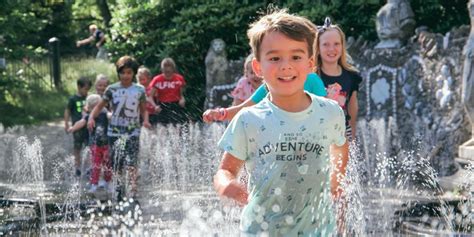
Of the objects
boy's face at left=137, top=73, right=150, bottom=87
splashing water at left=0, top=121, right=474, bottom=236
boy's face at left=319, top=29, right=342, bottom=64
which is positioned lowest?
splashing water at left=0, top=121, right=474, bottom=236

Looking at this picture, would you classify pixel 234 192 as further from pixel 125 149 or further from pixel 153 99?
pixel 153 99

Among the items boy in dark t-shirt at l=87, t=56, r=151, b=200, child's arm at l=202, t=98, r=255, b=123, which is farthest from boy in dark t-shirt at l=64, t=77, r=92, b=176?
child's arm at l=202, t=98, r=255, b=123

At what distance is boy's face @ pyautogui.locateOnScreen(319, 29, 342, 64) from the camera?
6.22 m

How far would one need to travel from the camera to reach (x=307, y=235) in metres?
3.50

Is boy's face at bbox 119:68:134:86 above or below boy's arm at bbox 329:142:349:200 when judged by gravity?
above

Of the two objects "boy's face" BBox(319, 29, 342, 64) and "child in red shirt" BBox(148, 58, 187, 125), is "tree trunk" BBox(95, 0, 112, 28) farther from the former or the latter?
"boy's face" BBox(319, 29, 342, 64)

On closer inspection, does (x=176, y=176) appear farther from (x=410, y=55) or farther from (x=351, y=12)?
(x=351, y=12)

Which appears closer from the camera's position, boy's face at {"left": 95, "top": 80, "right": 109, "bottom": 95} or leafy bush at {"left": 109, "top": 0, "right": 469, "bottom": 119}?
boy's face at {"left": 95, "top": 80, "right": 109, "bottom": 95}

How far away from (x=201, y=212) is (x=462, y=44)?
13.2ft

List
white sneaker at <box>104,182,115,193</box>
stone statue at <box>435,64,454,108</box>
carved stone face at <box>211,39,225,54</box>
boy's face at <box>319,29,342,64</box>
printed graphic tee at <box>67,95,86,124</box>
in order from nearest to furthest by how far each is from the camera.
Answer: boy's face at <box>319,29,342,64</box>, white sneaker at <box>104,182,115,193</box>, stone statue at <box>435,64,454,108</box>, printed graphic tee at <box>67,95,86,124</box>, carved stone face at <box>211,39,225,54</box>

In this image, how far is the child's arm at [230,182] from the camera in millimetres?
3281

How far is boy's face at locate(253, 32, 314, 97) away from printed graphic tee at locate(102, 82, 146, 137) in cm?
546

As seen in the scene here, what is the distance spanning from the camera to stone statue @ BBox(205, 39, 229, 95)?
553 inches

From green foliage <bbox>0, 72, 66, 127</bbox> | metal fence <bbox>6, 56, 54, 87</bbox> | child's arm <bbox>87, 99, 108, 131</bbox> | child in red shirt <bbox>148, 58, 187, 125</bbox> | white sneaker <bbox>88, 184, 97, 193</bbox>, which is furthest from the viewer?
metal fence <bbox>6, 56, 54, 87</bbox>
